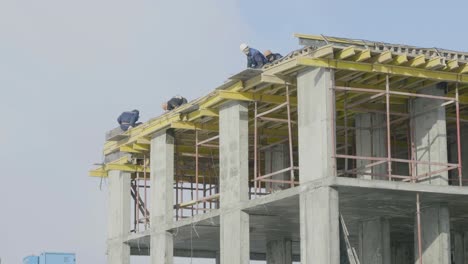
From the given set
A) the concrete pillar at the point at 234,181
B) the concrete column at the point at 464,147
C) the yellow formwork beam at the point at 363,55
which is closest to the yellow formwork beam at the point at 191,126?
the concrete pillar at the point at 234,181

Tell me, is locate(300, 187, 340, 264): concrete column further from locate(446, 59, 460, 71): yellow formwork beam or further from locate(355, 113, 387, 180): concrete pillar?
locate(446, 59, 460, 71): yellow formwork beam

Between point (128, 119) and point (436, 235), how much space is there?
16.7 meters

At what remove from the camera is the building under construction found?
1426 inches

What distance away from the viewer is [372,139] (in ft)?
136

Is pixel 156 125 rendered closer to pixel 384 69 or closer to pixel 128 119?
pixel 128 119

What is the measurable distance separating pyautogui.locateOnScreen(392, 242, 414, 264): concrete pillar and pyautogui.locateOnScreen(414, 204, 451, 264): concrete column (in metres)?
12.5

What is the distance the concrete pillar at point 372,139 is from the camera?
4116cm

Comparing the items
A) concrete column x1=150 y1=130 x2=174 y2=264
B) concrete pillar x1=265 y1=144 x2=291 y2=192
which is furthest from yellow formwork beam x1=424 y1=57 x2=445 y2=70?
concrete column x1=150 y1=130 x2=174 y2=264

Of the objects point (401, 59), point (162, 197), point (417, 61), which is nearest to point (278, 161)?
point (162, 197)

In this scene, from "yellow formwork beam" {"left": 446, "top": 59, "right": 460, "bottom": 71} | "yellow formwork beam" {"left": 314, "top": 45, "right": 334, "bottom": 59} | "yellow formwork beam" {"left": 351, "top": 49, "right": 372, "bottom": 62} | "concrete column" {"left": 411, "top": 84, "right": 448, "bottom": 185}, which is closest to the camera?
"yellow formwork beam" {"left": 314, "top": 45, "right": 334, "bottom": 59}

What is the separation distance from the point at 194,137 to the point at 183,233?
4099 millimetres

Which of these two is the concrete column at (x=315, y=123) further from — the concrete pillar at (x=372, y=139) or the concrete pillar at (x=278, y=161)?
the concrete pillar at (x=278, y=161)

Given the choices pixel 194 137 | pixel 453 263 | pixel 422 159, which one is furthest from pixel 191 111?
pixel 453 263

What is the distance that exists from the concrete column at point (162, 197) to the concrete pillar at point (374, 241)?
778 centimetres
